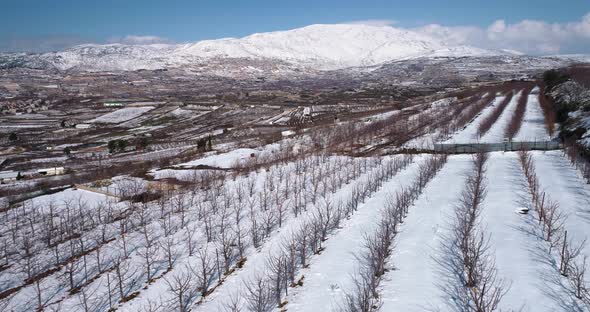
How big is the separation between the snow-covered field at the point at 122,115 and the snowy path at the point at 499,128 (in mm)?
63662

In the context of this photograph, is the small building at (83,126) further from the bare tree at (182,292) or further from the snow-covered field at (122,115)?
the bare tree at (182,292)

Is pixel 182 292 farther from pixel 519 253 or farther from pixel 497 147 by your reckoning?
pixel 497 147

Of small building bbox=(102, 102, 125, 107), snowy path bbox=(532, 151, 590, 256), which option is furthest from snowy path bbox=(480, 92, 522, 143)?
small building bbox=(102, 102, 125, 107)

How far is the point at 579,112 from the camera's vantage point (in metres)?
31.6

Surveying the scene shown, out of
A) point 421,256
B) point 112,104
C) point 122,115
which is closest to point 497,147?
point 421,256

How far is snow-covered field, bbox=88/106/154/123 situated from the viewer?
254 ft

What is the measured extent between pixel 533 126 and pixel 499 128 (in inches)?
116

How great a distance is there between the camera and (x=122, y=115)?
268 feet

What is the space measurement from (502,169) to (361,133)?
55.9 ft

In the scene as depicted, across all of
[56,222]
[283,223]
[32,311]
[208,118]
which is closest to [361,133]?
[283,223]

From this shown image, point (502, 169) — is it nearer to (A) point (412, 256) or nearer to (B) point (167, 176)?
(A) point (412, 256)

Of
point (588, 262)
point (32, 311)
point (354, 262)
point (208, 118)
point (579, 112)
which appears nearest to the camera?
point (32, 311)

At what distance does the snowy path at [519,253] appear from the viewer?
8812 mm

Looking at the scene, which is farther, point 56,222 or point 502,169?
point 502,169
